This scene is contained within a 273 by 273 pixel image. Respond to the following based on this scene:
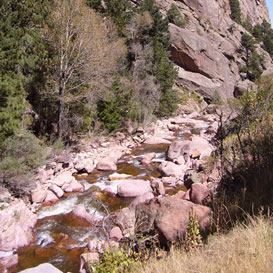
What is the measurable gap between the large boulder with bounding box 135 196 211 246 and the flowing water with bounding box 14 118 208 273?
1.05 meters

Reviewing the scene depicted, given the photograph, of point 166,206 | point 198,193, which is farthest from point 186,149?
point 166,206

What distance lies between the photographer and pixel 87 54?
567 inches

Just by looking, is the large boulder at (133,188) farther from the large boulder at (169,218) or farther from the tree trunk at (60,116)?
the tree trunk at (60,116)

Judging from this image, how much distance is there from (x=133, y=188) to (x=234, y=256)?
22.9ft

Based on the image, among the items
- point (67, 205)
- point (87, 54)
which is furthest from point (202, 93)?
point (67, 205)

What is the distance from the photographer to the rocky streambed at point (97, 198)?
5.68 meters

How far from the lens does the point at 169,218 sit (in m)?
4.67

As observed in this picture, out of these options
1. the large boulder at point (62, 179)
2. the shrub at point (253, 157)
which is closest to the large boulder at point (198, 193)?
the shrub at point (253, 157)

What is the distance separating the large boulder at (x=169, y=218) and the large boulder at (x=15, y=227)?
3.48 m

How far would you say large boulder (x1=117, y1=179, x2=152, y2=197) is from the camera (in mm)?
9281

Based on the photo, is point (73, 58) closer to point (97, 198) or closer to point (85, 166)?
point (85, 166)

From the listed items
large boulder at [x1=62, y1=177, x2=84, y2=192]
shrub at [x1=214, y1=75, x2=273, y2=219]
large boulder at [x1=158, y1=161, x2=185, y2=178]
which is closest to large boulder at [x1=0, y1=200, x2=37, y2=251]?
large boulder at [x1=62, y1=177, x2=84, y2=192]

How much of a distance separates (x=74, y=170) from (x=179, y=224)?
28.0 feet

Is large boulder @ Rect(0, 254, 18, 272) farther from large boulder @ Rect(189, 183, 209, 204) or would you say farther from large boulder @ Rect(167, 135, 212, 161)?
large boulder @ Rect(167, 135, 212, 161)
